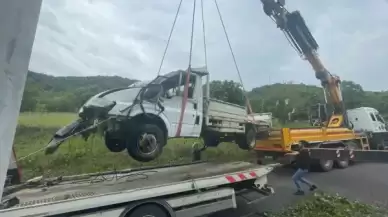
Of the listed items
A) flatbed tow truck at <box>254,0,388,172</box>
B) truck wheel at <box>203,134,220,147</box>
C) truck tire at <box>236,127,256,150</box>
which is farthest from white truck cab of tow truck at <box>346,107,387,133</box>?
truck wheel at <box>203,134,220,147</box>

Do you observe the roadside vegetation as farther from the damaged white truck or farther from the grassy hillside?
the grassy hillside

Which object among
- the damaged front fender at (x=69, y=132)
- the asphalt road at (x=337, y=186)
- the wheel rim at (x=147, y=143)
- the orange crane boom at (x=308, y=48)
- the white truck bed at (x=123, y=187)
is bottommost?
the asphalt road at (x=337, y=186)

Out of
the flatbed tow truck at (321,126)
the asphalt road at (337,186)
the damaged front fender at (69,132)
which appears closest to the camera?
the damaged front fender at (69,132)

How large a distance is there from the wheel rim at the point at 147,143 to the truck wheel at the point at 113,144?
230 millimetres

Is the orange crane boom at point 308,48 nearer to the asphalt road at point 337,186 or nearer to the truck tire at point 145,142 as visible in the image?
the asphalt road at point 337,186

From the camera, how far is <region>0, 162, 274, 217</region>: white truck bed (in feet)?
8.99

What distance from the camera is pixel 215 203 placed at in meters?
3.62

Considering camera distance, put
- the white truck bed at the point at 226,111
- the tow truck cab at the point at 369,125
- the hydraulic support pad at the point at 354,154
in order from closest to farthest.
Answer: the hydraulic support pad at the point at 354,154
the white truck bed at the point at 226,111
the tow truck cab at the point at 369,125

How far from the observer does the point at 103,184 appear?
3.65m

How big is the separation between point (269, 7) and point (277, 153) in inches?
116

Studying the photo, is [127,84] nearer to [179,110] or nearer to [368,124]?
[179,110]

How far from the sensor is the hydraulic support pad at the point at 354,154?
3.18 m

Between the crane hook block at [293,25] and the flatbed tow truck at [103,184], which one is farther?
the crane hook block at [293,25]

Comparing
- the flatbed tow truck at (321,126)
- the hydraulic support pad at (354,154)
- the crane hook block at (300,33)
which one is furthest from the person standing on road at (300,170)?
the crane hook block at (300,33)
